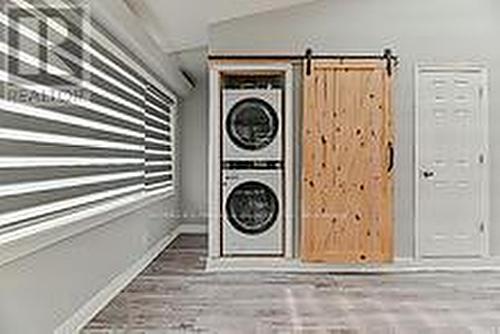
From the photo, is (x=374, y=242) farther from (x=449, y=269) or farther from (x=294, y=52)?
(x=294, y=52)

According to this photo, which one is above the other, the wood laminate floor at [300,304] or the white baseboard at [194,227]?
the white baseboard at [194,227]

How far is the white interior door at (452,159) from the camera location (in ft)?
21.8

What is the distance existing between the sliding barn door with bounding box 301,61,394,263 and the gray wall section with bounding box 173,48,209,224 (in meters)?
4.29

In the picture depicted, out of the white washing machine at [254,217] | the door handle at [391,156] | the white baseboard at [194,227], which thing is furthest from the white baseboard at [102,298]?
the white baseboard at [194,227]

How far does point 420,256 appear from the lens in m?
6.59

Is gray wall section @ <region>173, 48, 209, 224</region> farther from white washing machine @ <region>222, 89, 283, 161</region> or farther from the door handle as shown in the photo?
the door handle

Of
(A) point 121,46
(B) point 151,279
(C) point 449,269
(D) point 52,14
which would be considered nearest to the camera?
(D) point 52,14

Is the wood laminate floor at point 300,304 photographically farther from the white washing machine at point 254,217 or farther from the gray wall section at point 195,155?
the gray wall section at point 195,155

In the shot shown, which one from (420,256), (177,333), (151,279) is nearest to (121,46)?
(151,279)

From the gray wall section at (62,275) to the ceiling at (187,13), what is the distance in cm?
186

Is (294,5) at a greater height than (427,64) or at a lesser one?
greater

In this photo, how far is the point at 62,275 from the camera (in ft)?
13.2

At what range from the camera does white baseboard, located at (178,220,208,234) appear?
1032cm

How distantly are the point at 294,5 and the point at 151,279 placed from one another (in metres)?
3.00
